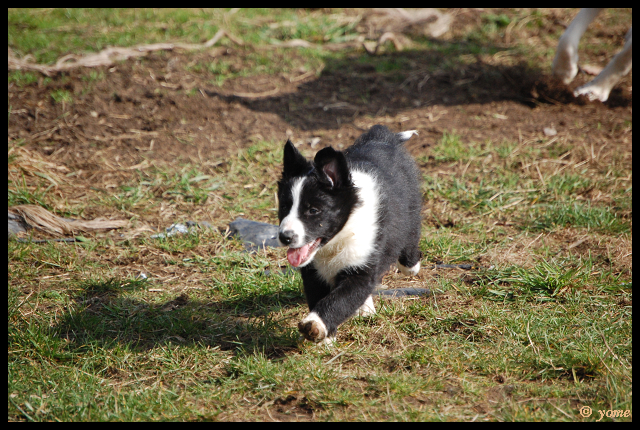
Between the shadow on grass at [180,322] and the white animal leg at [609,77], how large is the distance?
484cm

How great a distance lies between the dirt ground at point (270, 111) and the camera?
20.9 ft

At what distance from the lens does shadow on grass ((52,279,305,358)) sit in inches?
142

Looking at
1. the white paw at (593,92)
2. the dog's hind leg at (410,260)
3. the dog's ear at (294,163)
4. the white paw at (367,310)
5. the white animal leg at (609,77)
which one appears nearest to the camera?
the dog's ear at (294,163)

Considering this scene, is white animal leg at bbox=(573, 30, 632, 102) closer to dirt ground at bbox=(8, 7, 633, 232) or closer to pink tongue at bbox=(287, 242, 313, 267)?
dirt ground at bbox=(8, 7, 633, 232)

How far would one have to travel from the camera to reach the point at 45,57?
8.34 meters

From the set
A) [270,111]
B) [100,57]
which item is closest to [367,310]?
[270,111]

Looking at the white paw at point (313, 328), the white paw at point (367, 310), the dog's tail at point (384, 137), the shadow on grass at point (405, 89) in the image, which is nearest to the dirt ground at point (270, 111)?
the shadow on grass at point (405, 89)

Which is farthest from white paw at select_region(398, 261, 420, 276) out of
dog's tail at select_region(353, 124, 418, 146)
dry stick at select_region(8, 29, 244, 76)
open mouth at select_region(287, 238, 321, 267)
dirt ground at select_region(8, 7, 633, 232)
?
dry stick at select_region(8, 29, 244, 76)

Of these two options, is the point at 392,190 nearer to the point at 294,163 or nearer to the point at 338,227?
the point at 338,227

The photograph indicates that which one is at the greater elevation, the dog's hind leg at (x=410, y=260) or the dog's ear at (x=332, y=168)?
the dog's ear at (x=332, y=168)

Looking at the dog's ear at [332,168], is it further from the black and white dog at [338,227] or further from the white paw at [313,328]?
the white paw at [313,328]

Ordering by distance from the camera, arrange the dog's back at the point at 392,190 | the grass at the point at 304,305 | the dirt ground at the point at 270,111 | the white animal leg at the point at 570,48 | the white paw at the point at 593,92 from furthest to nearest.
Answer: the white paw at the point at 593,92 < the white animal leg at the point at 570,48 < the dirt ground at the point at 270,111 < the dog's back at the point at 392,190 < the grass at the point at 304,305
